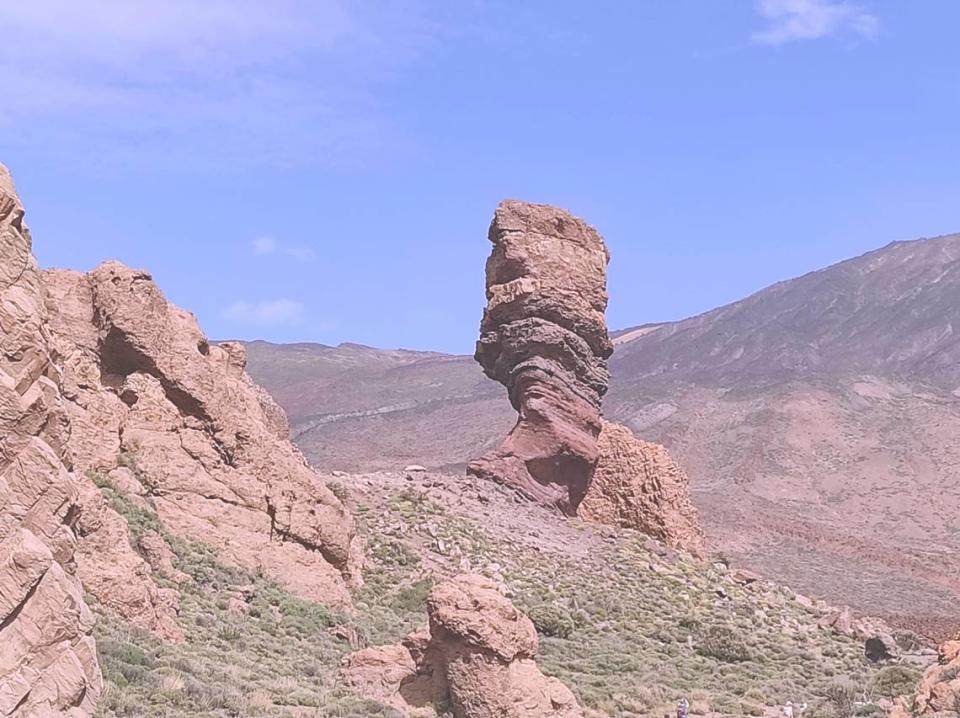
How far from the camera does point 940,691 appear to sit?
13789mm

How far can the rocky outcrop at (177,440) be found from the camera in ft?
66.8

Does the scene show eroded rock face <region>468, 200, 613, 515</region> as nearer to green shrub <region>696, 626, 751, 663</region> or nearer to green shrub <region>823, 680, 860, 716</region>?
green shrub <region>696, 626, 751, 663</region>

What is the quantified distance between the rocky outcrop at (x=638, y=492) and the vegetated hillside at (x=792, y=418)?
10825 millimetres

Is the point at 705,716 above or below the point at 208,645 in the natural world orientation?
above

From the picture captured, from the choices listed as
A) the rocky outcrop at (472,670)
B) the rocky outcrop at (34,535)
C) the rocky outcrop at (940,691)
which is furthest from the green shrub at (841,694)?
the rocky outcrop at (34,535)

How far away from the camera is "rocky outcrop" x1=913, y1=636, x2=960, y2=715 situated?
13.4m

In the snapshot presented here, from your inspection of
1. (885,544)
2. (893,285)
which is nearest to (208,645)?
(885,544)

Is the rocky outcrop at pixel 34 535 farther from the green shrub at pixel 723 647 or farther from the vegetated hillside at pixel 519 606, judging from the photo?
the green shrub at pixel 723 647

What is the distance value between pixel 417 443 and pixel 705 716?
8956 centimetres

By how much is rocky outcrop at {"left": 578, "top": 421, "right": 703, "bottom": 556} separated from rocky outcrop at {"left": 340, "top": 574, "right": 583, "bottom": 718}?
50.5ft

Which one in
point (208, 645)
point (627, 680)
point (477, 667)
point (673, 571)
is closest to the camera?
point (477, 667)

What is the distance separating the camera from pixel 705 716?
1872cm

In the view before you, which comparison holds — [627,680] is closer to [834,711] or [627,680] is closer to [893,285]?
[834,711]

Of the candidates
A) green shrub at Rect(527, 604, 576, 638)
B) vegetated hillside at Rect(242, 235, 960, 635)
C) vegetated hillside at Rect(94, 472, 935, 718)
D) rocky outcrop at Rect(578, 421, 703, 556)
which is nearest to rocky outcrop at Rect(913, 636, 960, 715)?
vegetated hillside at Rect(94, 472, 935, 718)
